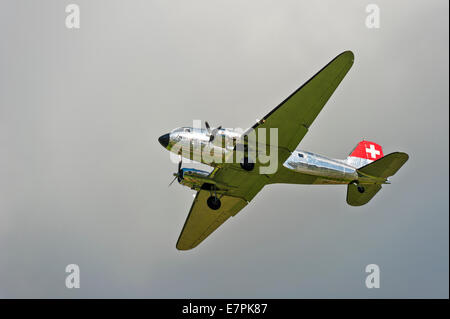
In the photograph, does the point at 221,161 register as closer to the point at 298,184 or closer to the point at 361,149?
the point at 298,184

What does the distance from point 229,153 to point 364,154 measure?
10.1 m

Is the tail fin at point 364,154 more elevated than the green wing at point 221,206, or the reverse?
the tail fin at point 364,154

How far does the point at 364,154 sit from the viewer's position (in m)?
28.3

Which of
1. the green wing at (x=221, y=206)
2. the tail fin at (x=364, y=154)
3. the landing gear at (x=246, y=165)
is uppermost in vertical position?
the tail fin at (x=364, y=154)

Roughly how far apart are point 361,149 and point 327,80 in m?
9.40

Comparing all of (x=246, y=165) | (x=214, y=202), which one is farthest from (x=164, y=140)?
(x=214, y=202)

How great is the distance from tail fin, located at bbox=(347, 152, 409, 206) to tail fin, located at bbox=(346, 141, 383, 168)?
1.74m

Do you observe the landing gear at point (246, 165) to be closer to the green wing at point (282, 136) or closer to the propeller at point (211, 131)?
the green wing at point (282, 136)

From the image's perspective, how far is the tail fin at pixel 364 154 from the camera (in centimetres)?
2795

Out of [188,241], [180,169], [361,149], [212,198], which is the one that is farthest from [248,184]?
[361,149]

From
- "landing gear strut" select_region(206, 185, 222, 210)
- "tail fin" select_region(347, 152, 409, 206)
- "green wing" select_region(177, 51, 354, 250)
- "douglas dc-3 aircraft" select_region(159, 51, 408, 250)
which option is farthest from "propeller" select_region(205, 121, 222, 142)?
"tail fin" select_region(347, 152, 409, 206)

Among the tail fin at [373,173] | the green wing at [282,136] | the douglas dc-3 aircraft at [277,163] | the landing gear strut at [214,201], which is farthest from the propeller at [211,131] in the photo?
the tail fin at [373,173]

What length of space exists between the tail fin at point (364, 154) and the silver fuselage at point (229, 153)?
2.45m

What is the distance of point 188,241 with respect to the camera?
93.0 ft
